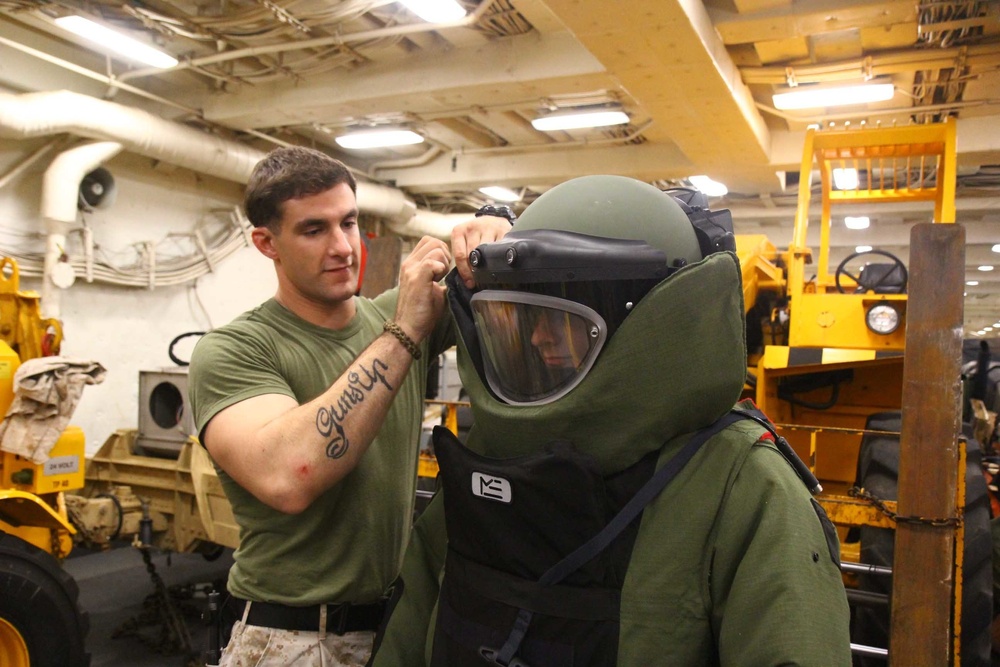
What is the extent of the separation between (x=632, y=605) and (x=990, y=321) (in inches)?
1205

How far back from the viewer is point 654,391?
1.08 meters

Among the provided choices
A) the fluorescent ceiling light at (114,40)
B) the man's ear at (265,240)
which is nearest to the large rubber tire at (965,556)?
the man's ear at (265,240)

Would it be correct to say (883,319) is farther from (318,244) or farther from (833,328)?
(318,244)

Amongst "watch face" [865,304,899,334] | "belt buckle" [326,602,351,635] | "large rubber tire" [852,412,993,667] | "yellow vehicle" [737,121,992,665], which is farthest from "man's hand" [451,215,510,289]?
"watch face" [865,304,899,334]

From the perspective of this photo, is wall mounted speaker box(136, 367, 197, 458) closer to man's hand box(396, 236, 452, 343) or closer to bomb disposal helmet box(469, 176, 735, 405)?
man's hand box(396, 236, 452, 343)

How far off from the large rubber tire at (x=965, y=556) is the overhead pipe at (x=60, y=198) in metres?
6.31

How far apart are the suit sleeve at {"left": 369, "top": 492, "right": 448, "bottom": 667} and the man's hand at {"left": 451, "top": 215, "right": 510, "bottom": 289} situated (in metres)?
0.45

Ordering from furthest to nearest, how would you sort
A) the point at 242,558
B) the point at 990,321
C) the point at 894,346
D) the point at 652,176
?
the point at 990,321 < the point at 652,176 < the point at 894,346 < the point at 242,558

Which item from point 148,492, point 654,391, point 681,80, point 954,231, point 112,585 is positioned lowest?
point 112,585

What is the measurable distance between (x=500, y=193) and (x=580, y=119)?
3.73 meters

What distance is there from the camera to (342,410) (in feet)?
4.79

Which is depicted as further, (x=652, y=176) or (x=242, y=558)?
(x=652, y=176)

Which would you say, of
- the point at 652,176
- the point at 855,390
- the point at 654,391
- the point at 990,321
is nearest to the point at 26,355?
the point at 654,391

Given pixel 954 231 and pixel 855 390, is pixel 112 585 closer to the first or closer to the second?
pixel 855 390
